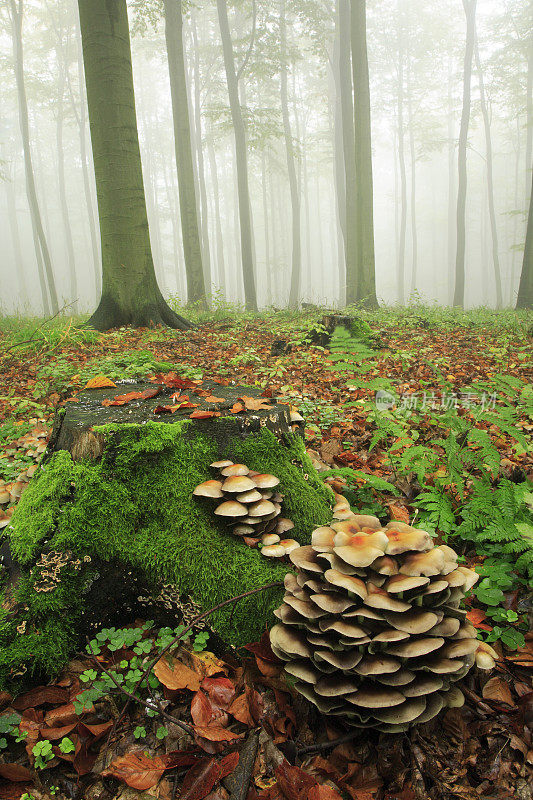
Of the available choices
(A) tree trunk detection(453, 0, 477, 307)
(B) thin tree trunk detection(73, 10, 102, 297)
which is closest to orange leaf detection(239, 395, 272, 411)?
(A) tree trunk detection(453, 0, 477, 307)

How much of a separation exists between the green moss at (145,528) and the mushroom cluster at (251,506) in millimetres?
96

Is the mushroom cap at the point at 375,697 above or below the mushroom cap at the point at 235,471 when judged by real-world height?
below

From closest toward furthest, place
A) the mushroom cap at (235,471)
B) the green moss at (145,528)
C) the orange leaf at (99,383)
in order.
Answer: the green moss at (145,528) → the mushroom cap at (235,471) → the orange leaf at (99,383)

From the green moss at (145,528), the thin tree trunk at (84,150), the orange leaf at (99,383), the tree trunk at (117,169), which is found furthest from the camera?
the thin tree trunk at (84,150)

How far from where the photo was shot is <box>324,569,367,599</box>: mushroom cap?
60.1 inches

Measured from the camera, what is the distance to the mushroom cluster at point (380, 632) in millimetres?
1488

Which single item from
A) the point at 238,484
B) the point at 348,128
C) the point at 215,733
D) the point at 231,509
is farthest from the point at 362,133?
the point at 215,733

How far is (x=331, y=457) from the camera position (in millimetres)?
3736

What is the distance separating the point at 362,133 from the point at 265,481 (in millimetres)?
13074

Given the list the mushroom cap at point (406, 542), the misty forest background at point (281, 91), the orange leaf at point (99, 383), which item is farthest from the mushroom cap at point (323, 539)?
the misty forest background at point (281, 91)

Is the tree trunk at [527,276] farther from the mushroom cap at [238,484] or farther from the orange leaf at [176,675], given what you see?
the orange leaf at [176,675]

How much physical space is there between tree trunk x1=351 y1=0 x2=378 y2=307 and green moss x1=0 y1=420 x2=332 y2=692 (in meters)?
10.7

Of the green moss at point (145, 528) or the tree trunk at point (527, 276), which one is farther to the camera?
the tree trunk at point (527, 276)

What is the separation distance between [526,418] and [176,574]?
14.1 feet
